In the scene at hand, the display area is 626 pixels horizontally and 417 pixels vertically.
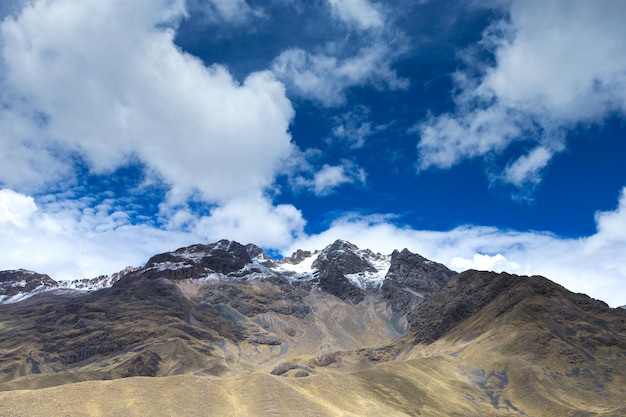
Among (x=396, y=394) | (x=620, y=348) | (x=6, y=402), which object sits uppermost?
(x=620, y=348)

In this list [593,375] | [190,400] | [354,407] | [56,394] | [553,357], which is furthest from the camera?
[553,357]

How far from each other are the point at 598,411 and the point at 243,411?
10254cm

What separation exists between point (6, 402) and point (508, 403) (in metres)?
140

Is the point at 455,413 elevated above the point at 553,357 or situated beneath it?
situated beneath

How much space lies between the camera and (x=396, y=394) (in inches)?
5423

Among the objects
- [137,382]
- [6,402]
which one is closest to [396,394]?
[137,382]

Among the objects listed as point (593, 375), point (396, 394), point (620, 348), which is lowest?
point (396, 394)

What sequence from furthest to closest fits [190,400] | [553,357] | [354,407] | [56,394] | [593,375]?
[553,357] → [593,375] → [354,407] → [190,400] → [56,394]

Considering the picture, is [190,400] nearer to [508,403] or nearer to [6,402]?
[6,402]

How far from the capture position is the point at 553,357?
184 metres

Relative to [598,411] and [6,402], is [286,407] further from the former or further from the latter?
[598,411]

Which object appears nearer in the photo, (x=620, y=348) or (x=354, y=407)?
(x=354, y=407)

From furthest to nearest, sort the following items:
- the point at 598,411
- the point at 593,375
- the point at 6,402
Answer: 1. the point at 593,375
2. the point at 598,411
3. the point at 6,402

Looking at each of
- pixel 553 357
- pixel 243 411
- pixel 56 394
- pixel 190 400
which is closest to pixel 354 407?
pixel 243 411
